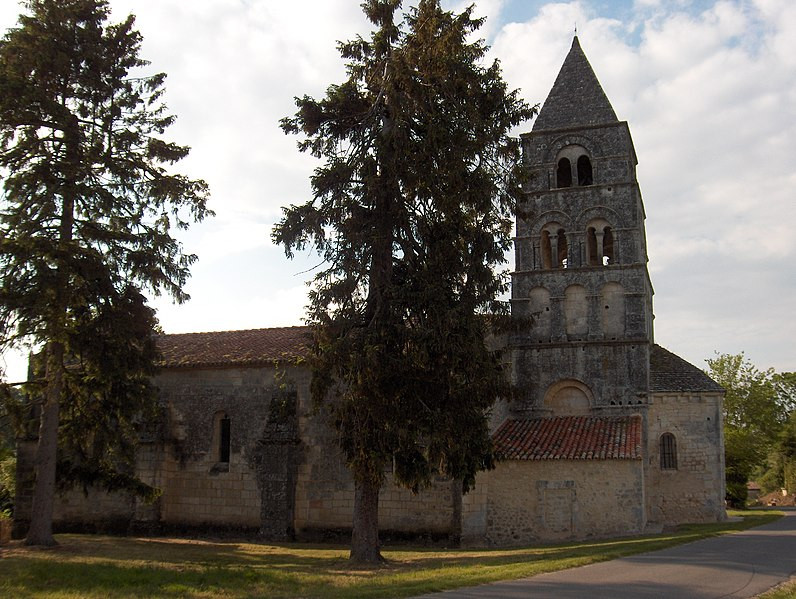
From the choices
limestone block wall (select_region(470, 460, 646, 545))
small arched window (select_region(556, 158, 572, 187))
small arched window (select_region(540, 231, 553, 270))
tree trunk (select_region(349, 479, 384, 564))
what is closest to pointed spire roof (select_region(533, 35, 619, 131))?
small arched window (select_region(556, 158, 572, 187))

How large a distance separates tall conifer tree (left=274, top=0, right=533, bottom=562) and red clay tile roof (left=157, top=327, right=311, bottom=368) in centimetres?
660

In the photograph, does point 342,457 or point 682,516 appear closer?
point 342,457

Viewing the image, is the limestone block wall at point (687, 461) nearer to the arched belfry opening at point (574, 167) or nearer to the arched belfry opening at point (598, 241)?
the arched belfry opening at point (598, 241)

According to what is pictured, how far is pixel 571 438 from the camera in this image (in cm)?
2319

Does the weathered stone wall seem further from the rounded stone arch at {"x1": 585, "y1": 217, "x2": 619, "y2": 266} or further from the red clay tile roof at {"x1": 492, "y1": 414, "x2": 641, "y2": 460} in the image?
the rounded stone arch at {"x1": 585, "y1": 217, "x2": 619, "y2": 266}

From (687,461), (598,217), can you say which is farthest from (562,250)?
(687,461)

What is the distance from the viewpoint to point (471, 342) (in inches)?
655

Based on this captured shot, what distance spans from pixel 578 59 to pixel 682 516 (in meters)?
17.0

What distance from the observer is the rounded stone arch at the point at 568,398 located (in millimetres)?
25516

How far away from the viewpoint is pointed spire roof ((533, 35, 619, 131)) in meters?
27.3

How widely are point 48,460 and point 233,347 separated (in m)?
8.53

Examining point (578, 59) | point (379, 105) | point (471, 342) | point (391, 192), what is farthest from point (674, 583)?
point (578, 59)

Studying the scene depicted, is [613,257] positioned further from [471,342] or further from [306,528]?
[306,528]

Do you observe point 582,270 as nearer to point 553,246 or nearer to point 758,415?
point 553,246
